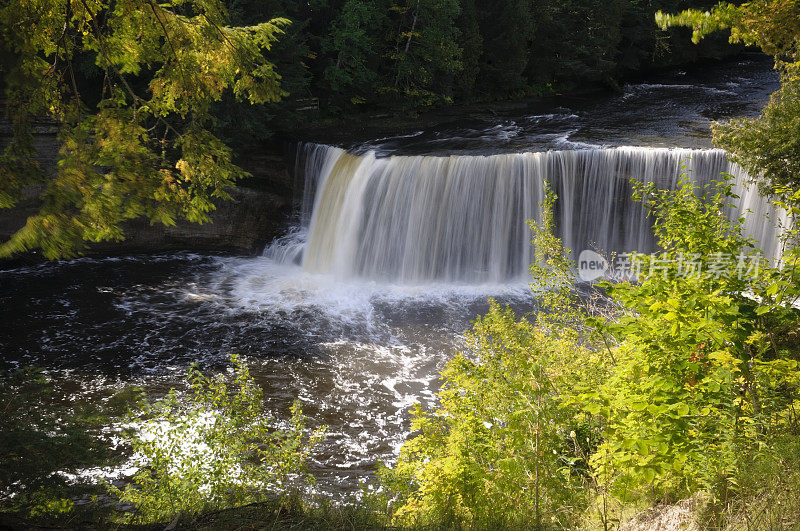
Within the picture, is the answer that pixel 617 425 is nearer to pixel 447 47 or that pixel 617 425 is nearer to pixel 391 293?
pixel 391 293

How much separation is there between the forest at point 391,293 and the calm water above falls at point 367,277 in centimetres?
7

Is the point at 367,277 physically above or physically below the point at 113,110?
below

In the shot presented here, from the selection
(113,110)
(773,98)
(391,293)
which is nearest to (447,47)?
(391,293)

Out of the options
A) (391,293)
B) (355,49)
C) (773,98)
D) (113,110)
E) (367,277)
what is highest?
(355,49)

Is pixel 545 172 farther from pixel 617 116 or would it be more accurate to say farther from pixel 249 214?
pixel 249 214

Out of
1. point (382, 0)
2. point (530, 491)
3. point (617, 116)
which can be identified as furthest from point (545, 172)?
point (530, 491)

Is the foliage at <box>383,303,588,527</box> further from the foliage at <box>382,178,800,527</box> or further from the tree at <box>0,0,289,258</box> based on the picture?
the tree at <box>0,0,289,258</box>

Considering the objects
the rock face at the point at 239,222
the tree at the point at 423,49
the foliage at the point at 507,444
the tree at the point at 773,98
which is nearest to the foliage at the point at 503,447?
the foliage at the point at 507,444

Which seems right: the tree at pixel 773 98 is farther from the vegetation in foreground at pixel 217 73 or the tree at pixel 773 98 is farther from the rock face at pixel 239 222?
the rock face at pixel 239 222

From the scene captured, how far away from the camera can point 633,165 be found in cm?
1453

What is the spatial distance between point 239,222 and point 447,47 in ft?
32.0

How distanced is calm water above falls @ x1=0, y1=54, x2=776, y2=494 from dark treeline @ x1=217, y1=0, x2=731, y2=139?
149 inches

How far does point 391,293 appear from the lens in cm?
1422

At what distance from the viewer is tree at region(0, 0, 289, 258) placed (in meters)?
4.13
